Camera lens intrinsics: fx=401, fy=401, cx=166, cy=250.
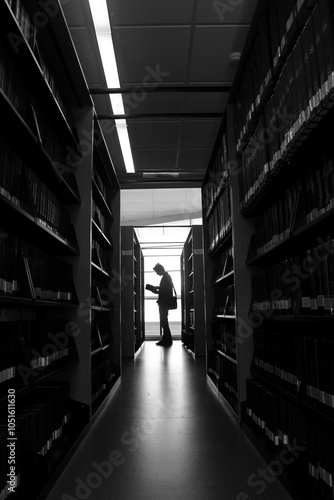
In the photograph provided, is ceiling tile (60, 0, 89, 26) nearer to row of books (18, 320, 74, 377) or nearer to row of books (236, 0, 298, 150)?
row of books (236, 0, 298, 150)

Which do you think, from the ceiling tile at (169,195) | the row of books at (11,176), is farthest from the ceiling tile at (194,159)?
the row of books at (11,176)

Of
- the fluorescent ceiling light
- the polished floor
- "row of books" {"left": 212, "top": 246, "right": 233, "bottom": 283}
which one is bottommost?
the polished floor

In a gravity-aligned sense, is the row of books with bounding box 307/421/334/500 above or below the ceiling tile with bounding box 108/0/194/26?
below

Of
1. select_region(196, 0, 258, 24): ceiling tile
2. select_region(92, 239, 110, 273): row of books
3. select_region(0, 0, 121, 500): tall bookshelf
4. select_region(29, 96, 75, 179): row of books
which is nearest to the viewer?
select_region(0, 0, 121, 500): tall bookshelf

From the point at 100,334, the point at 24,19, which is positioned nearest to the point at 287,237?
the point at 24,19

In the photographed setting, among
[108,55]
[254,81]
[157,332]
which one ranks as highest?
[108,55]

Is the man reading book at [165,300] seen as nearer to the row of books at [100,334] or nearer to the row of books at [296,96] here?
the row of books at [100,334]

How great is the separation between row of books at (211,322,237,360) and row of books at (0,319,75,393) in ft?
3.96

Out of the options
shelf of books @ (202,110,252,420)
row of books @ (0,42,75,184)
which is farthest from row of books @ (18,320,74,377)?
shelf of books @ (202,110,252,420)

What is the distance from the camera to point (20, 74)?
1846mm

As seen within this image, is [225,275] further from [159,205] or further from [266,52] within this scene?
[159,205]

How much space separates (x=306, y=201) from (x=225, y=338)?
70.9 inches

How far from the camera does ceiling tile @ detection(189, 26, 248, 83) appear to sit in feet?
9.55

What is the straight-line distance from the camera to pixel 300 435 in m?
1.57
